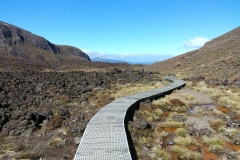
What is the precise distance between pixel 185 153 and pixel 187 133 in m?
2.91

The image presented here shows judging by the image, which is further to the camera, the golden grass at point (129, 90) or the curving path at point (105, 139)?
the golden grass at point (129, 90)

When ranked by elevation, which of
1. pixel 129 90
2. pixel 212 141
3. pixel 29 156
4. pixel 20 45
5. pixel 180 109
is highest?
pixel 20 45

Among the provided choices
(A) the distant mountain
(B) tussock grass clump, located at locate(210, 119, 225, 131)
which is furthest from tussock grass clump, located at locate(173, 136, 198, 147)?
(A) the distant mountain

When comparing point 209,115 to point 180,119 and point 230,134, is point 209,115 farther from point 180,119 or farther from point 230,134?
point 230,134

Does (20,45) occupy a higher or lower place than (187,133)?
higher

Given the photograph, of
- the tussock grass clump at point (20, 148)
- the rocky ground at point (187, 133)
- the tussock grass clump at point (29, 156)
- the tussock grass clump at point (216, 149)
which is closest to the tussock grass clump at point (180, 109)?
the rocky ground at point (187, 133)

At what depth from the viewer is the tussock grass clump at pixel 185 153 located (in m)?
9.21

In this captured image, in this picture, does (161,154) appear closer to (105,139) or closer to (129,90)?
(105,139)

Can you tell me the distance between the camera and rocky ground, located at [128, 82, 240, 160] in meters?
9.75

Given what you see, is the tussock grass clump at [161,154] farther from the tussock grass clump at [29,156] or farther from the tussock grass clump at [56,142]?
the tussock grass clump at [29,156]

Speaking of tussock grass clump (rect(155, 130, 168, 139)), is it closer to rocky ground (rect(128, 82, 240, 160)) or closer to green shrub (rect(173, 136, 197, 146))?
rocky ground (rect(128, 82, 240, 160))

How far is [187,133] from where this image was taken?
40.1 ft

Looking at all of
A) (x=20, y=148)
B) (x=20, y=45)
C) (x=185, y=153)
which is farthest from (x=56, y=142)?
(x=20, y=45)

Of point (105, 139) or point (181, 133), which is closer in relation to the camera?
point (105, 139)
